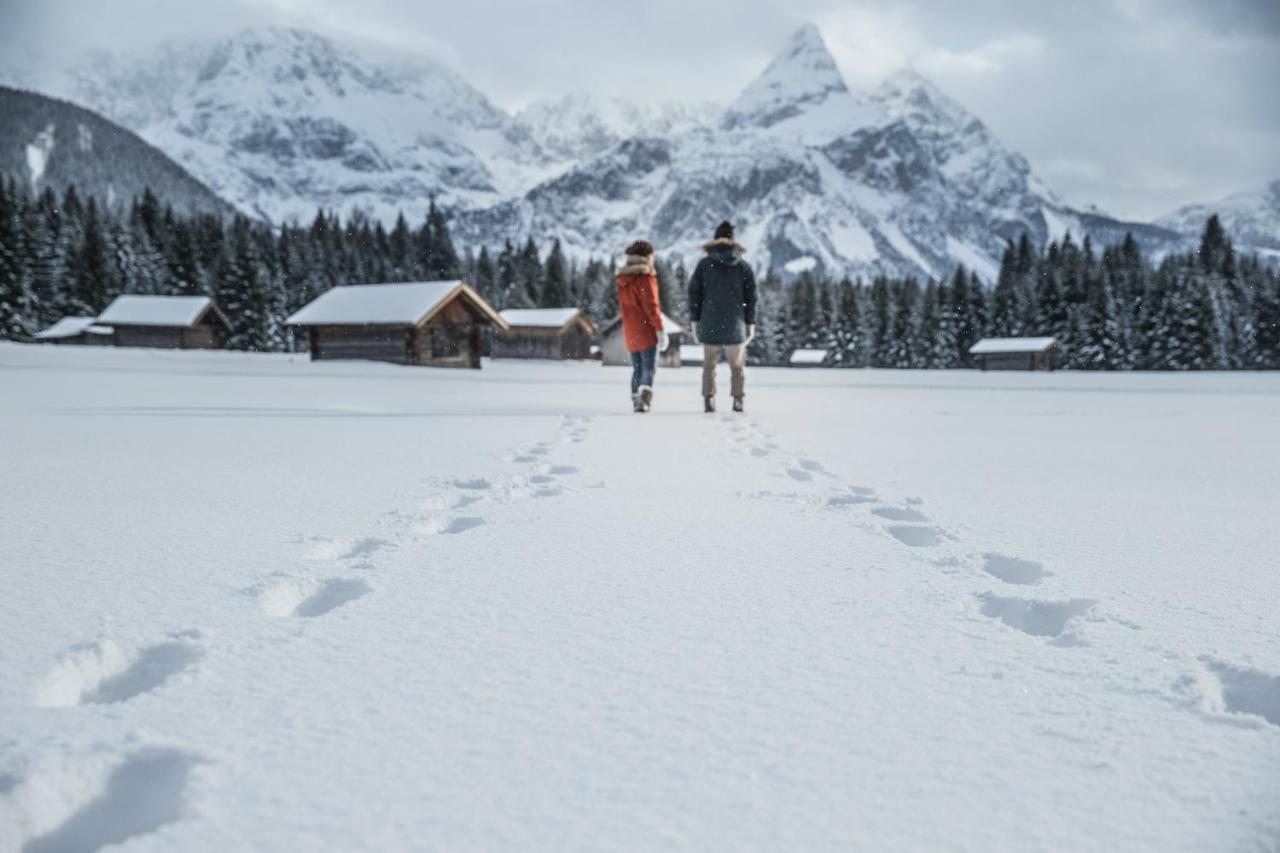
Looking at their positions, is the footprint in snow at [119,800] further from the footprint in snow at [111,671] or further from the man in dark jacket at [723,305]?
the man in dark jacket at [723,305]

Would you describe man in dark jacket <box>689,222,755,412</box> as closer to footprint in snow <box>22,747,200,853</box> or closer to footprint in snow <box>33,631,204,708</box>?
footprint in snow <box>33,631,204,708</box>

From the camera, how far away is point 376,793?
3.50 feet

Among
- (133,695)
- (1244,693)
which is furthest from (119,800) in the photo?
(1244,693)

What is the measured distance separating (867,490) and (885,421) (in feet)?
Result: 16.7

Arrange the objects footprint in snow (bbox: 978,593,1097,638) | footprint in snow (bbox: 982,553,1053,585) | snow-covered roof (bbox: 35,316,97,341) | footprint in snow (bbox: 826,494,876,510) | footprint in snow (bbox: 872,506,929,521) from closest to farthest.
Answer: footprint in snow (bbox: 978,593,1097,638)
footprint in snow (bbox: 982,553,1053,585)
footprint in snow (bbox: 872,506,929,521)
footprint in snow (bbox: 826,494,876,510)
snow-covered roof (bbox: 35,316,97,341)

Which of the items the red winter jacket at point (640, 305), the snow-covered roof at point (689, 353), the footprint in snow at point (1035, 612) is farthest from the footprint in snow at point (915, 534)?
the snow-covered roof at point (689, 353)

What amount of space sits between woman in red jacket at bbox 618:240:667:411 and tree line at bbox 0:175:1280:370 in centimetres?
5189

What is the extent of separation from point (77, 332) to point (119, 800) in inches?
2724

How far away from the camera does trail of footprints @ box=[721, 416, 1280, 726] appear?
1394 millimetres

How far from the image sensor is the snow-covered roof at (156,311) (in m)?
48.9

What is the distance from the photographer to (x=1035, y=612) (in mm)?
1942

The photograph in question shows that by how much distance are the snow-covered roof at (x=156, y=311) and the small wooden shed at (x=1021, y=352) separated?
5391 cm

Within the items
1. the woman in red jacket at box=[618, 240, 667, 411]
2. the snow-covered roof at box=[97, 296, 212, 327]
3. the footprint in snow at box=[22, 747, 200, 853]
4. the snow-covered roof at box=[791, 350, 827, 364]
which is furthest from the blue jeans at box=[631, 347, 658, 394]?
the snow-covered roof at box=[791, 350, 827, 364]

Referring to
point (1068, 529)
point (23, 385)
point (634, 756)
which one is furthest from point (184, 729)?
point (23, 385)
